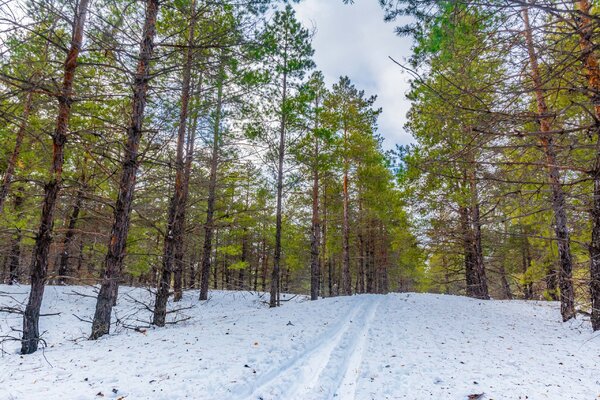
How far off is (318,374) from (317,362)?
0.51 metres

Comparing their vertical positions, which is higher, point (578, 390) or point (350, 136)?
point (350, 136)

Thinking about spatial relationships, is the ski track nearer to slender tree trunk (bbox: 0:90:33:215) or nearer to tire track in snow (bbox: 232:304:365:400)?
tire track in snow (bbox: 232:304:365:400)

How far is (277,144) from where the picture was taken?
12.1 meters

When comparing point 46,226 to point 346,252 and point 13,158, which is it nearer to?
point 13,158

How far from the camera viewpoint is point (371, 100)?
1736cm

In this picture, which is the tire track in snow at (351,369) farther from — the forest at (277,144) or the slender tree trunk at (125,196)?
the slender tree trunk at (125,196)

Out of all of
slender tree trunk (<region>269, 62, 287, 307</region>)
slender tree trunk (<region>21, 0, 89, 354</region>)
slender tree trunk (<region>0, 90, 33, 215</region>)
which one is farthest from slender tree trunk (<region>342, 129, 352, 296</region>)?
slender tree trunk (<region>0, 90, 33, 215</region>)

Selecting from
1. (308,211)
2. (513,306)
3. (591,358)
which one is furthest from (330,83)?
(591,358)

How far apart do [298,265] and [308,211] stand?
5968 mm

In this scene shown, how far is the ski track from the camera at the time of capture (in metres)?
3.65

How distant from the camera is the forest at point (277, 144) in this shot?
408 cm

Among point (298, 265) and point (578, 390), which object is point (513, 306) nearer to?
point (578, 390)

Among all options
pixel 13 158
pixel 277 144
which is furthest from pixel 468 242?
pixel 13 158

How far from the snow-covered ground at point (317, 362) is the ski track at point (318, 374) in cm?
2
